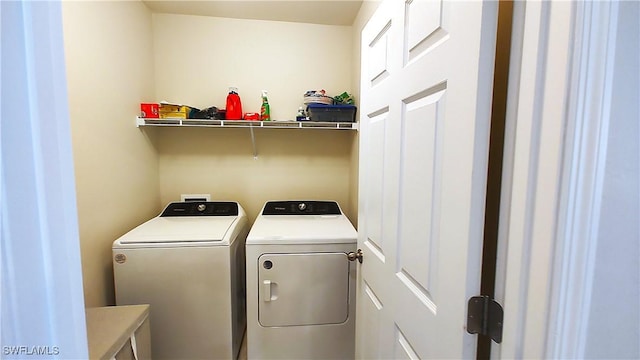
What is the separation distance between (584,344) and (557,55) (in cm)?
50

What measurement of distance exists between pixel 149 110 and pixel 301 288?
172 cm

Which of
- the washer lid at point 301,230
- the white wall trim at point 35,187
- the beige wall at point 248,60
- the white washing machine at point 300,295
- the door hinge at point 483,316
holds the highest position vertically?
the beige wall at point 248,60

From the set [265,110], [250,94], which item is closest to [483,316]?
[265,110]

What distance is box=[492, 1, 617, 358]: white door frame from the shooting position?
39cm

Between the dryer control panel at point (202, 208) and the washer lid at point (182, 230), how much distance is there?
64mm

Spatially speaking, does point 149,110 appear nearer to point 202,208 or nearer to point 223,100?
point 223,100

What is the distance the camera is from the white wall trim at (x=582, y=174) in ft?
1.28

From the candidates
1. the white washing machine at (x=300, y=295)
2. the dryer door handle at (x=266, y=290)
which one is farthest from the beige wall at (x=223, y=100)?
the dryer door handle at (x=266, y=290)

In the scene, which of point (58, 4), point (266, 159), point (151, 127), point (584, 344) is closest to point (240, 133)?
point (266, 159)

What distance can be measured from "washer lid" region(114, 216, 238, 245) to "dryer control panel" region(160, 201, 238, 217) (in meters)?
0.06

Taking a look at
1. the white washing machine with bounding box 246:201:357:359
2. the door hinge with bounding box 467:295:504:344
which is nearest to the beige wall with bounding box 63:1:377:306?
the white washing machine with bounding box 246:201:357:359

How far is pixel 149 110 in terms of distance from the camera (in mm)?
1916

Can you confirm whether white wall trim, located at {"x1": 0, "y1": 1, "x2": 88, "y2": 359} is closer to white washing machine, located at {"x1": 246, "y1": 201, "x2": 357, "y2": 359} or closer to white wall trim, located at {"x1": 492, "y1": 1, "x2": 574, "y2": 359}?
white wall trim, located at {"x1": 492, "y1": 1, "x2": 574, "y2": 359}

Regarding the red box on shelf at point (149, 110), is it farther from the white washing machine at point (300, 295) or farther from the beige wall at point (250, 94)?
the white washing machine at point (300, 295)
